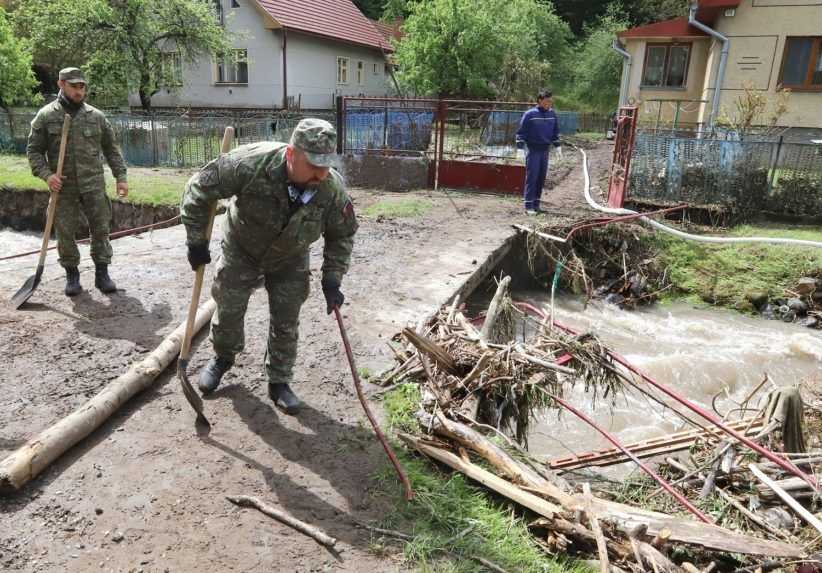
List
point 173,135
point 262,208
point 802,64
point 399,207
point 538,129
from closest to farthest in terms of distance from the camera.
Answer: point 262,208
point 538,129
point 399,207
point 173,135
point 802,64

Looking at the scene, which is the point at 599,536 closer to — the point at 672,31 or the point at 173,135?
the point at 173,135

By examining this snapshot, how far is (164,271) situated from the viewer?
6.27 metres

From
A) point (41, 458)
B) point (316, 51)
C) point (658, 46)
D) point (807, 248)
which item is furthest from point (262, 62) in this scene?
point (41, 458)

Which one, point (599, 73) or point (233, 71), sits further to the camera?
point (599, 73)

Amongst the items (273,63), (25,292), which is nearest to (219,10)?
(273,63)

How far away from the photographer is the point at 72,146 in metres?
5.09

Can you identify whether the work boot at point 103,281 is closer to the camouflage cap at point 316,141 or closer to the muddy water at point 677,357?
the camouflage cap at point 316,141

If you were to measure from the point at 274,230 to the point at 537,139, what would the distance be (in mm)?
6734

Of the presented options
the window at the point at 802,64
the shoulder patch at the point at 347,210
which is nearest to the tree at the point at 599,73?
the window at the point at 802,64

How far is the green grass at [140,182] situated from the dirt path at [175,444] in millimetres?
3779

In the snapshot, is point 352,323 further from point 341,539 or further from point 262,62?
point 262,62

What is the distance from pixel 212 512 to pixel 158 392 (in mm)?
1315

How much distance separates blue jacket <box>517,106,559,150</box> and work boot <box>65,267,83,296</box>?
638cm

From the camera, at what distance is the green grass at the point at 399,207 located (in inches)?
372
